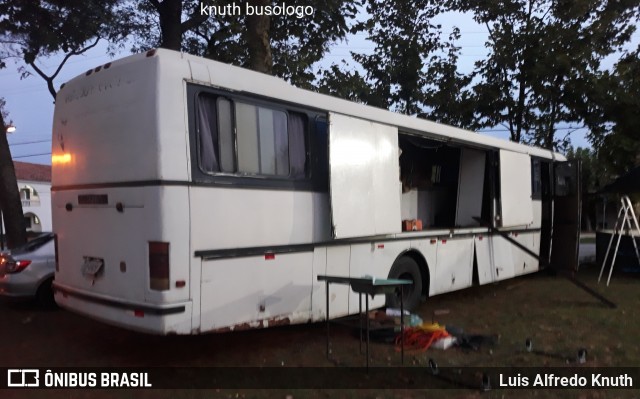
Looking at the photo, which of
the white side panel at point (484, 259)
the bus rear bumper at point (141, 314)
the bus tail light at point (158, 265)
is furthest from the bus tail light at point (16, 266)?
the white side panel at point (484, 259)

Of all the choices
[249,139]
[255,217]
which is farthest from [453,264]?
[249,139]

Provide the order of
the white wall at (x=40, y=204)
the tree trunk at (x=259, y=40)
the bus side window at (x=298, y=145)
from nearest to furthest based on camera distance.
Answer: the bus side window at (x=298, y=145) → the tree trunk at (x=259, y=40) → the white wall at (x=40, y=204)

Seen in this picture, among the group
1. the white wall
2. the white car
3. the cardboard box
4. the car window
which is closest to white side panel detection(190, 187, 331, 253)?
the cardboard box

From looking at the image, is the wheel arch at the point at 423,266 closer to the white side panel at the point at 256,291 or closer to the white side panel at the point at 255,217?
the white side panel at the point at 255,217

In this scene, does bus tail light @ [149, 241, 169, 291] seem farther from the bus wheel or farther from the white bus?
the bus wheel

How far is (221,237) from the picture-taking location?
4863 millimetres

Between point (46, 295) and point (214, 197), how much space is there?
482 cm

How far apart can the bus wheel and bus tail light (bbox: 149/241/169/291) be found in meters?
3.35

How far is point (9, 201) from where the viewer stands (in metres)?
11.0

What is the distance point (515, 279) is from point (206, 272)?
8.79 metres

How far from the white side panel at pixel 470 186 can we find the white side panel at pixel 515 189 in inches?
14.7

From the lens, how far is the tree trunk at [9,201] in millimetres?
10953

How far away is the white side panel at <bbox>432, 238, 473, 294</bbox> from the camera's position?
791cm

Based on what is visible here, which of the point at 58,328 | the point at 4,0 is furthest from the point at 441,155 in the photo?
the point at 4,0
